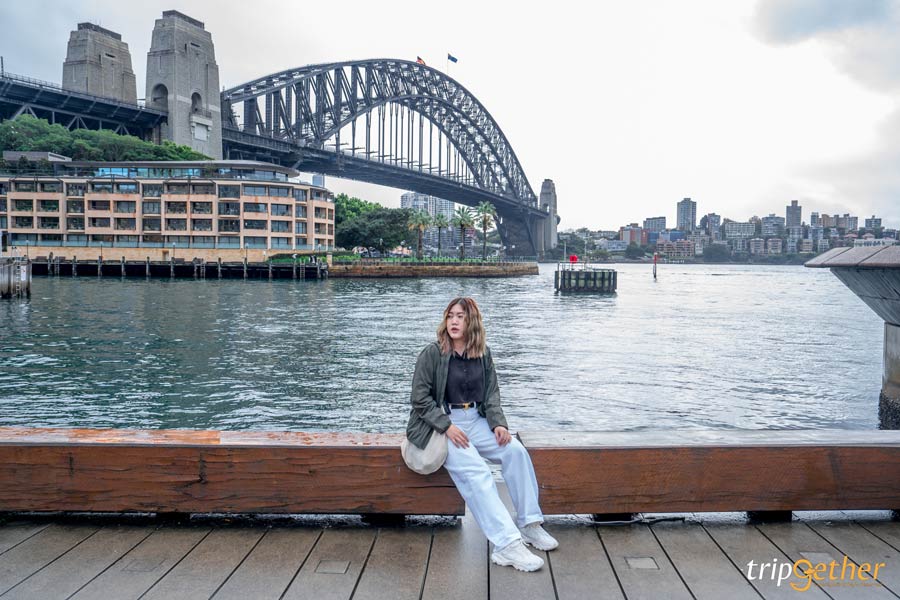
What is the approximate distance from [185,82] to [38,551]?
100227 millimetres

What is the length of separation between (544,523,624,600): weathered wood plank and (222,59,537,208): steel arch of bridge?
10953 cm

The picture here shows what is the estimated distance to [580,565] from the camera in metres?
4.11

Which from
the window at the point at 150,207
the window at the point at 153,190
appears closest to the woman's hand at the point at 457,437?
the window at the point at 153,190

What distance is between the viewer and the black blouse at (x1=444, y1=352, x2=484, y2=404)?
468 cm

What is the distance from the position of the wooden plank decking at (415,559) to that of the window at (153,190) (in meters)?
89.7

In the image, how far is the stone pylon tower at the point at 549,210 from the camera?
173 m

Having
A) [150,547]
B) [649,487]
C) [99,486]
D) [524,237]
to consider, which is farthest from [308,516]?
[524,237]

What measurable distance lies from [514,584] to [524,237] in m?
165

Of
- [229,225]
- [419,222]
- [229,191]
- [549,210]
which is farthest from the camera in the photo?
[549,210]

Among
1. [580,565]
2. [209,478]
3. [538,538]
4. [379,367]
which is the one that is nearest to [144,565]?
[209,478]

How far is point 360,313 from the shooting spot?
39.7m

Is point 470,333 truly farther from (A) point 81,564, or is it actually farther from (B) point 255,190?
(B) point 255,190

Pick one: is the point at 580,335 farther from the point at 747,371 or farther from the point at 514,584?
the point at 514,584

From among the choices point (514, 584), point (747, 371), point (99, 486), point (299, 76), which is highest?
point (299, 76)
